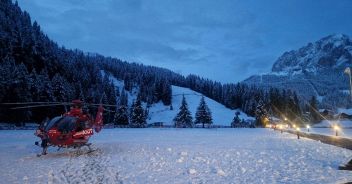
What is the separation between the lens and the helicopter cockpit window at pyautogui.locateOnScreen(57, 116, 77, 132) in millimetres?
21625

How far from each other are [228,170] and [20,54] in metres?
116

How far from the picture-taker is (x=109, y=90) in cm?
12825

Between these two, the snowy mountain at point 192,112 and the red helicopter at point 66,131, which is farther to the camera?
the snowy mountain at point 192,112

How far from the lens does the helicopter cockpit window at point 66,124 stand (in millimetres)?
21625

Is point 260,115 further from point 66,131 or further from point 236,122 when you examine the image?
point 66,131

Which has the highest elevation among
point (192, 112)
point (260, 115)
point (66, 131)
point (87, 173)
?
point (192, 112)

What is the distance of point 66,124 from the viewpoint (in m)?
22.0

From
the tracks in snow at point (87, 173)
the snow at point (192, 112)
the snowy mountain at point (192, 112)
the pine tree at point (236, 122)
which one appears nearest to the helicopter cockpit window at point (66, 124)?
the tracks in snow at point (87, 173)

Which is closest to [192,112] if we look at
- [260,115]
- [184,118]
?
[260,115]

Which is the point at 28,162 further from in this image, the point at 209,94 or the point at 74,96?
the point at 209,94

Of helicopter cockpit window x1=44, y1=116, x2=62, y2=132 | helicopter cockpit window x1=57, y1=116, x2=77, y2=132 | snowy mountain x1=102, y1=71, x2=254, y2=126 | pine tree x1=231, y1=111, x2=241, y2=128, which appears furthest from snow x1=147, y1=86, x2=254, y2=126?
helicopter cockpit window x1=44, y1=116, x2=62, y2=132

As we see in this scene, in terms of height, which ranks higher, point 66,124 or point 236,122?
point 236,122

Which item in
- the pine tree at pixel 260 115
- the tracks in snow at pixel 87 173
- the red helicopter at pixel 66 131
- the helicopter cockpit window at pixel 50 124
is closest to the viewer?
the tracks in snow at pixel 87 173

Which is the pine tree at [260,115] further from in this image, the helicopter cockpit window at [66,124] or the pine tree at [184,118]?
the helicopter cockpit window at [66,124]
